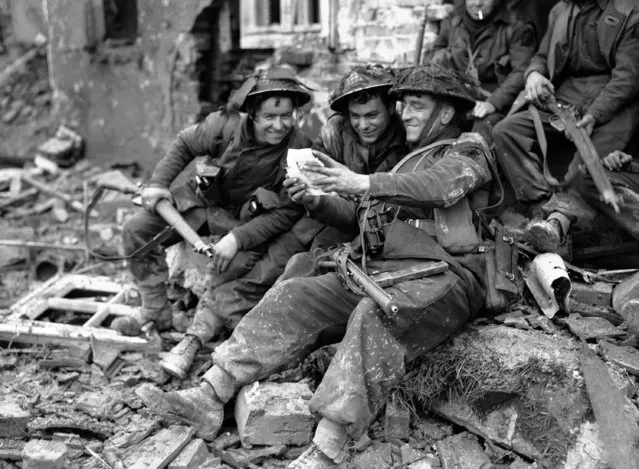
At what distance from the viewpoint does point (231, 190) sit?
5.41 meters

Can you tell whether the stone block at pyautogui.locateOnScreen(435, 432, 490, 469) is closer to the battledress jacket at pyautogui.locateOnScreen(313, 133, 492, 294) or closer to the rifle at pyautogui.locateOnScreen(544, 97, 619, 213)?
the battledress jacket at pyautogui.locateOnScreen(313, 133, 492, 294)

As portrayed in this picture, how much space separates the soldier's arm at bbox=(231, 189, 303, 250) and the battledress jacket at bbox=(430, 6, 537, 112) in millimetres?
1790

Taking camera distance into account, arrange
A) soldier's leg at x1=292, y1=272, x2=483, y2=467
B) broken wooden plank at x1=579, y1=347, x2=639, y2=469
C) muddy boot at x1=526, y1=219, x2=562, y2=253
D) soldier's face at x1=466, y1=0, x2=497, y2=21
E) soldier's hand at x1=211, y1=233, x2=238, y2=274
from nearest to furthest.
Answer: broken wooden plank at x1=579, y1=347, x2=639, y2=469
soldier's leg at x1=292, y1=272, x2=483, y2=467
muddy boot at x1=526, y1=219, x2=562, y2=253
soldier's hand at x1=211, y1=233, x2=238, y2=274
soldier's face at x1=466, y1=0, x2=497, y2=21

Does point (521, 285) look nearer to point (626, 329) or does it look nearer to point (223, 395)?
point (626, 329)

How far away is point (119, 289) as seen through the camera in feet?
20.8

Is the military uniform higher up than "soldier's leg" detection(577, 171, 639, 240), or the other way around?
the military uniform

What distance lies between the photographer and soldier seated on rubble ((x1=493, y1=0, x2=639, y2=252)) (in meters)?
4.89

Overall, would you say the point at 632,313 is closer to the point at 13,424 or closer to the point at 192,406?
the point at 192,406

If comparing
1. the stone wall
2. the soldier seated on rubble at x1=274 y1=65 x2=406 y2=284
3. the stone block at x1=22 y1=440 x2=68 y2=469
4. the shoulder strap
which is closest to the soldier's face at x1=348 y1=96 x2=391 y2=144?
the soldier seated on rubble at x1=274 y1=65 x2=406 y2=284

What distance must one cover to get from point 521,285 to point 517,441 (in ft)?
3.28

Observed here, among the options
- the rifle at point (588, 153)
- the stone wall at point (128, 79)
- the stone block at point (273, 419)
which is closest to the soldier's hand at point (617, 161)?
the rifle at point (588, 153)

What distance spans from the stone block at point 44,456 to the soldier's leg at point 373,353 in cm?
127

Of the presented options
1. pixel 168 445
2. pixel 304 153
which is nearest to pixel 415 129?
pixel 304 153

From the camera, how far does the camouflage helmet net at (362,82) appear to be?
4.70 m
